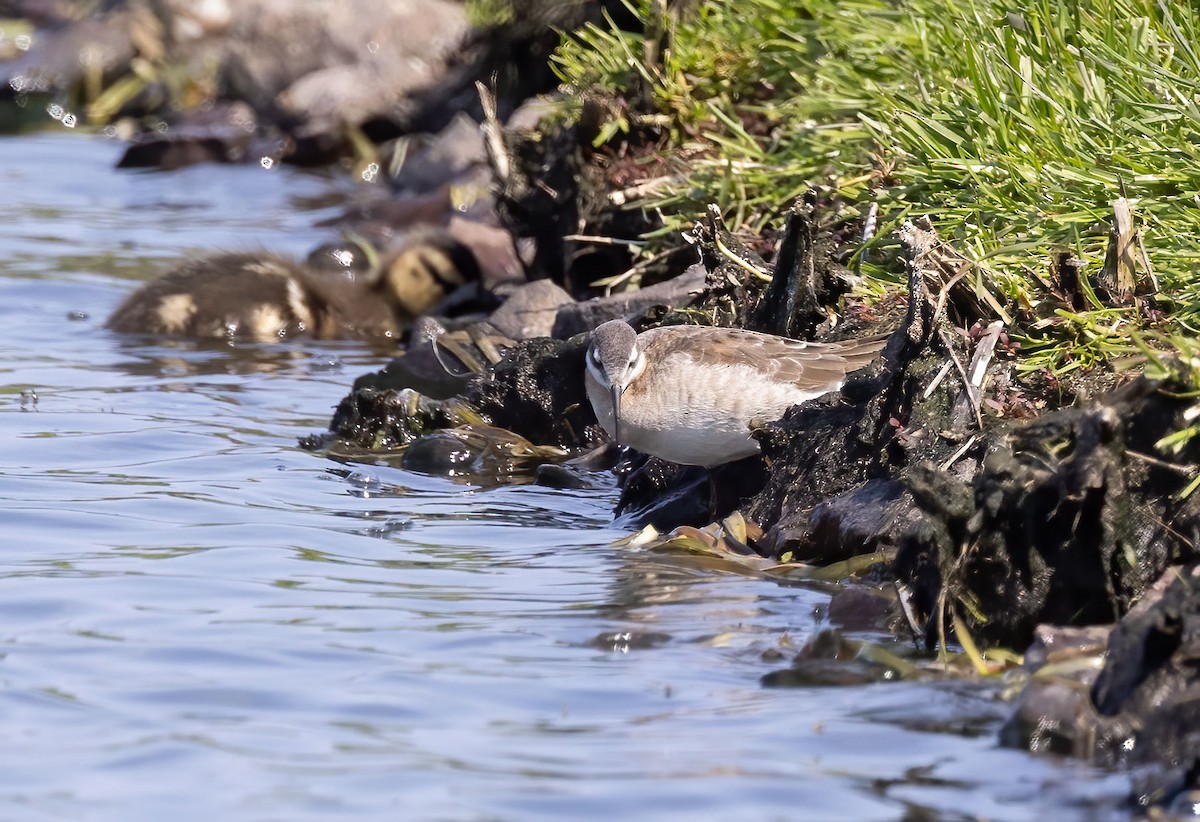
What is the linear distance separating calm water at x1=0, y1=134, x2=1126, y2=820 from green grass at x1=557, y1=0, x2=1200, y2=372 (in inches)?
70.5

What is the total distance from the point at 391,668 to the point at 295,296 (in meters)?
7.13

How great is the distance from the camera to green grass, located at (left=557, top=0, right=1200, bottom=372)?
6.23m

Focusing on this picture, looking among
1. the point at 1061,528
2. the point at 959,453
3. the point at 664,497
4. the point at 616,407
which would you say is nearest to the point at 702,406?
the point at 616,407

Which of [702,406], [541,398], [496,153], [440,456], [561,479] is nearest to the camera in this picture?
[702,406]

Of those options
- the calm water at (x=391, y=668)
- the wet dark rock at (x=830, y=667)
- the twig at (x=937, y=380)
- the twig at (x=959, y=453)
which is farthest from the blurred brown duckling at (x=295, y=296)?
the wet dark rock at (x=830, y=667)

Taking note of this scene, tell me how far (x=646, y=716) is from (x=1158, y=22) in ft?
14.0

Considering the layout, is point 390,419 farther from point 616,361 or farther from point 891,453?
point 891,453

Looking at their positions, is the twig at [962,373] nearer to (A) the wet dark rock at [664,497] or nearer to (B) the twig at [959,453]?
(B) the twig at [959,453]

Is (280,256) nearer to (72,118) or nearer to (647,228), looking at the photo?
(647,228)

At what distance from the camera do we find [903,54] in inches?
332

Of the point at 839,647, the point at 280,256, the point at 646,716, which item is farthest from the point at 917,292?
the point at 280,256

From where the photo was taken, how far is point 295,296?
11711mm

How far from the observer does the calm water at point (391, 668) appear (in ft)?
13.1

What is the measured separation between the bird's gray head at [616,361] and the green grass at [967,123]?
Answer: 119 cm
